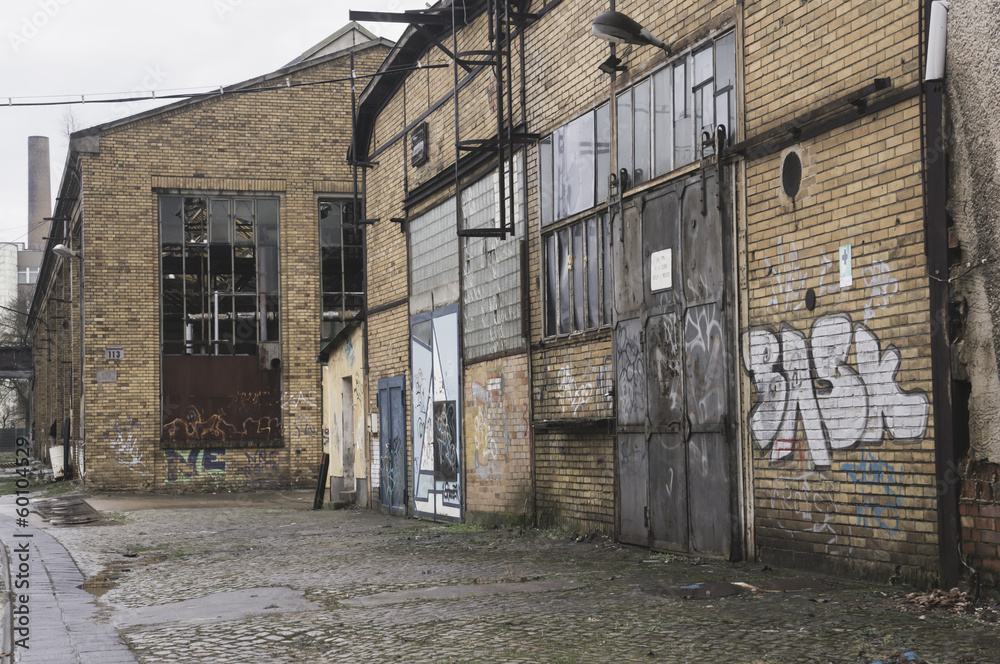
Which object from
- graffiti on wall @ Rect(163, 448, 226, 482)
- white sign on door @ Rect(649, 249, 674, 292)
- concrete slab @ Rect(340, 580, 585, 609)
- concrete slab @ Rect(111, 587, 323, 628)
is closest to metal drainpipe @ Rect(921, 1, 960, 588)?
concrete slab @ Rect(340, 580, 585, 609)

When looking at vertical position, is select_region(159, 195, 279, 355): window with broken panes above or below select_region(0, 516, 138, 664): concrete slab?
above

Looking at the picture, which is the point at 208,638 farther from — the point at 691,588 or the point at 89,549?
the point at 89,549

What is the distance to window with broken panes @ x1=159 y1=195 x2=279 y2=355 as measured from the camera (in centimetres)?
2520

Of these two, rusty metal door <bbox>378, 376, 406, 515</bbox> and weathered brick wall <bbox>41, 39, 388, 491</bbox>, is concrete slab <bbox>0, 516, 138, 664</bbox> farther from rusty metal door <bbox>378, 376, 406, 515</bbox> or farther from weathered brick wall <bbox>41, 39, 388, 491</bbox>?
→ weathered brick wall <bbox>41, 39, 388, 491</bbox>

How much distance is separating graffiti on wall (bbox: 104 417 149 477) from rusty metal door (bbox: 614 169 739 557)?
1706 cm

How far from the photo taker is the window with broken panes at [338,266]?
85.6ft

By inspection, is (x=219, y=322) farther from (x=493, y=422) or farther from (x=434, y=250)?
(x=493, y=422)

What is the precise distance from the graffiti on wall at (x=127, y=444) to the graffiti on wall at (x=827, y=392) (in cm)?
1929

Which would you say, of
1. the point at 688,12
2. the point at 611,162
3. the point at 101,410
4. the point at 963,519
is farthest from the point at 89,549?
the point at 101,410

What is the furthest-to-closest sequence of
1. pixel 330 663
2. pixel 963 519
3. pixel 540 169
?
1. pixel 540 169
2. pixel 963 519
3. pixel 330 663

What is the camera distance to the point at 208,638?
633 centimetres

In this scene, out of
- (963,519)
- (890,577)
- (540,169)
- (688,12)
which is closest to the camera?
(963,519)

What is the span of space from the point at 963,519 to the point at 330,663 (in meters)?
3.94

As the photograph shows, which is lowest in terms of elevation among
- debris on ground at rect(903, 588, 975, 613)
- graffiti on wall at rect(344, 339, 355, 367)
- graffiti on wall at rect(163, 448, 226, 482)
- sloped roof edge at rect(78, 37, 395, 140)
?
graffiti on wall at rect(163, 448, 226, 482)
